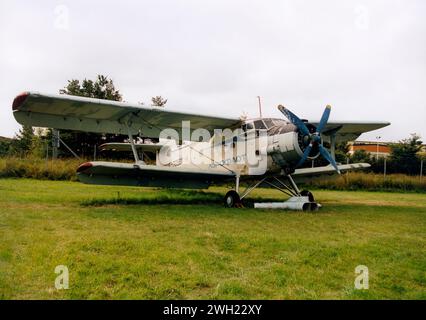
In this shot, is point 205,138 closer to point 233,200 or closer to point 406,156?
point 233,200

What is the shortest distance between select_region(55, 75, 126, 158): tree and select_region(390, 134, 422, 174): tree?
2448 cm

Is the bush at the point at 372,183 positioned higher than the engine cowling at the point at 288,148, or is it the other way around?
the engine cowling at the point at 288,148

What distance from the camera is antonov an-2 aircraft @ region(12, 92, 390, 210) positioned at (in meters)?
9.31

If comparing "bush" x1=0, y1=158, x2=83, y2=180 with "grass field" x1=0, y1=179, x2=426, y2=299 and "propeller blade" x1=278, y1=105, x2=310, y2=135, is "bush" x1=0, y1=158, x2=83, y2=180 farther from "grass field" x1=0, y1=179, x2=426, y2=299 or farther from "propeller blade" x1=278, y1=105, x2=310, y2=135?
"propeller blade" x1=278, y1=105, x2=310, y2=135

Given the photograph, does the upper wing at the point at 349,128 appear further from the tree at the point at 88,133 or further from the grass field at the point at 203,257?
the tree at the point at 88,133

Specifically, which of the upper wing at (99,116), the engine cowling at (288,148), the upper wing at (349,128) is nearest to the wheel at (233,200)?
the engine cowling at (288,148)

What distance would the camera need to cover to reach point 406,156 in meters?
33.2

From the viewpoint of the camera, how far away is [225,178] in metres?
11.3

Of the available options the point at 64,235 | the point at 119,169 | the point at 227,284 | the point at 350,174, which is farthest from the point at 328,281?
the point at 350,174

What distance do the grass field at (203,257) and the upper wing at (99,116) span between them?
115 inches

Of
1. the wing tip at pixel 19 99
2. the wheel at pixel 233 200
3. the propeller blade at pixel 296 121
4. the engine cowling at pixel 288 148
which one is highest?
the wing tip at pixel 19 99

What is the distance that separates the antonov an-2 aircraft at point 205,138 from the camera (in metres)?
9.31

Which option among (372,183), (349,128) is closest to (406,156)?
(372,183)
